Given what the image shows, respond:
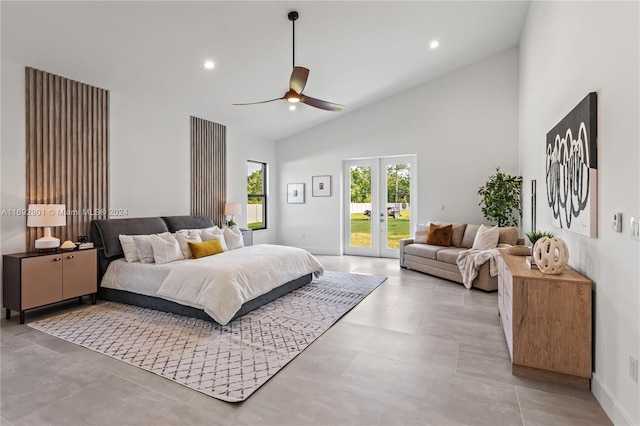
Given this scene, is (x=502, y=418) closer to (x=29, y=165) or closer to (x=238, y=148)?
(x=29, y=165)

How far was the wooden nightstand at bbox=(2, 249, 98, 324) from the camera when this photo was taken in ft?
A: 11.2

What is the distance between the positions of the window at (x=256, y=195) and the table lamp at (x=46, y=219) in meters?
Answer: 4.00

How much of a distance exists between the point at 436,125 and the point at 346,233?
3093 mm

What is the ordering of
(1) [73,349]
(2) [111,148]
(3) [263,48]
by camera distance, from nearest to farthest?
(1) [73,349] → (3) [263,48] → (2) [111,148]

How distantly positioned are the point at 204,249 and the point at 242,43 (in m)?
2.78

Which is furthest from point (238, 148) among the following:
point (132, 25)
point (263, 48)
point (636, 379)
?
point (636, 379)

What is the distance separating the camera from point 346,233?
25.3ft

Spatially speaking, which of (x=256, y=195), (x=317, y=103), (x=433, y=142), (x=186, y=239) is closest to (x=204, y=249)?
(x=186, y=239)

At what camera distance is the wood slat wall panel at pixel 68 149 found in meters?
3.80

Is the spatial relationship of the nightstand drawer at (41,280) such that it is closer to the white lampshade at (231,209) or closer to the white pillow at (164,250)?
the white pillow at (164,250)

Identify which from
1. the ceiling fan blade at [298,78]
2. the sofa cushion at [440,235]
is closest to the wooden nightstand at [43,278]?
the ceiling fan blade at [298,78]

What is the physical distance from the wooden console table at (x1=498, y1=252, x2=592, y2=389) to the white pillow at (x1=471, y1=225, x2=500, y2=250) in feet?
9.34

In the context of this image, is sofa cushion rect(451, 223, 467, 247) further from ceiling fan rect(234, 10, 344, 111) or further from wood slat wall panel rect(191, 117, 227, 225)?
wood slat wall panel rect(191, 117, 227, 225)

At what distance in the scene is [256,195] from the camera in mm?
7781
